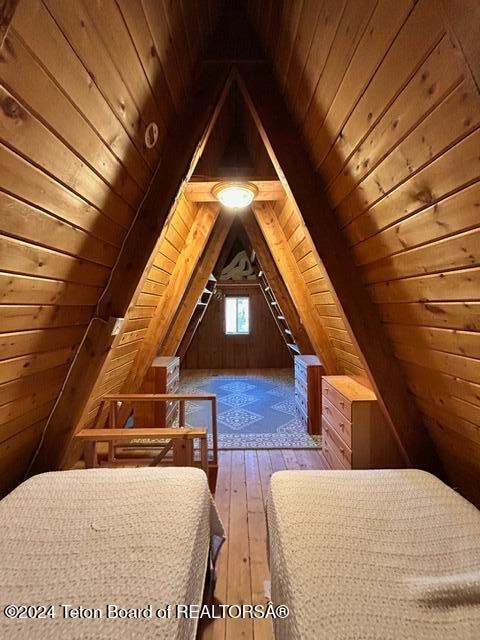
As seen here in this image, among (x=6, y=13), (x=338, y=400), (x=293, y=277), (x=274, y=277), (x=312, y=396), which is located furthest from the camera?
(x=274, y=277)

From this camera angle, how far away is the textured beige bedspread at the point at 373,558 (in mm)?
747

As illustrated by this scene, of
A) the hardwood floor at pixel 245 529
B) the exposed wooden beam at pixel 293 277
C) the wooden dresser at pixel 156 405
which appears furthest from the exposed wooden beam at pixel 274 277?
the wooden dresser at pixel 156 405

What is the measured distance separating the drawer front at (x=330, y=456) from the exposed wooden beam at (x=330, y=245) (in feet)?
2.17

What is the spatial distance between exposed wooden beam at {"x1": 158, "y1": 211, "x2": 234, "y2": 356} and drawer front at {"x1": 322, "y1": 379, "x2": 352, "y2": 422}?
1.69 meters

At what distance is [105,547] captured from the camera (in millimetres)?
975

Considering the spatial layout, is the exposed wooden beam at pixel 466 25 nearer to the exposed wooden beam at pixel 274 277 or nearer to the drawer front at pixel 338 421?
the drawer front at pixel 338 421

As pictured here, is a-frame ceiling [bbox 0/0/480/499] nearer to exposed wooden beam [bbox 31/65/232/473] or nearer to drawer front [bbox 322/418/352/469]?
exposed wooden beam [bbox 31/65/232/473]

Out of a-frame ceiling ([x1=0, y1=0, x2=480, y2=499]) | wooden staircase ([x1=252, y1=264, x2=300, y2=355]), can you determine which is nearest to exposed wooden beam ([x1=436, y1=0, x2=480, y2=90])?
a-frame ceiling ([x1=0, y1=0, x2=480, y2=499])

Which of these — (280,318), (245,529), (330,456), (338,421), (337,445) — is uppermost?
(280,318)

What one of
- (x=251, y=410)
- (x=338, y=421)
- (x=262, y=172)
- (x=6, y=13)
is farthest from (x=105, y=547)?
(x=251, y=410)

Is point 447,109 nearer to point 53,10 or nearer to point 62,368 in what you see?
point 53,10

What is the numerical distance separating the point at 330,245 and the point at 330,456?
1.77 m

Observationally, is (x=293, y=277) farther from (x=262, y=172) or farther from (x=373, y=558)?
(x=373, y=558)

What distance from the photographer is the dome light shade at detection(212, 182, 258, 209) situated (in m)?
1.84
